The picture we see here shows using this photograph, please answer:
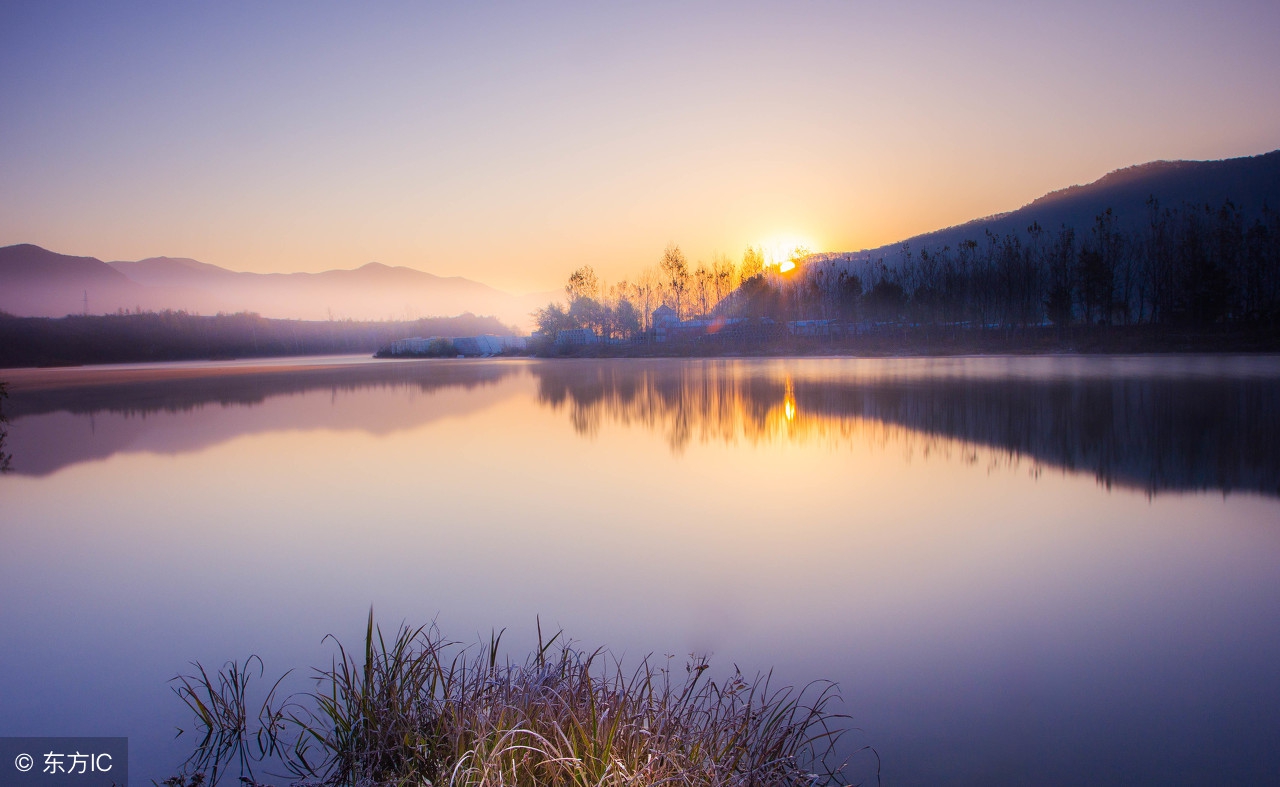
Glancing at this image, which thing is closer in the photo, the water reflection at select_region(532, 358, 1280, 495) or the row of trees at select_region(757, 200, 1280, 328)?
the water reflection at select_region(532, 358, 1280, 495)

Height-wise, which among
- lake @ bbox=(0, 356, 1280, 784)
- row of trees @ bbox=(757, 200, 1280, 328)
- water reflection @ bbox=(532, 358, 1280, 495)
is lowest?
lake @ bbox=(0, 356, 1280, 784)

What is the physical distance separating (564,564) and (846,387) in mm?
15221

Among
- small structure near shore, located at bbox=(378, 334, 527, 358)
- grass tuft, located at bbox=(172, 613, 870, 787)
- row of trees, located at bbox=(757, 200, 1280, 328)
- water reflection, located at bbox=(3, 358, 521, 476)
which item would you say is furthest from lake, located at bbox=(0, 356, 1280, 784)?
small structure near shore, located at bbox=(378, 334, 527, 358)

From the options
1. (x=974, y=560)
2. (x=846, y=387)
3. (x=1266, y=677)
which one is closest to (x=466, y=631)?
(x=974, y=560)

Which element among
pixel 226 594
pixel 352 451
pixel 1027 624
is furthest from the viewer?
pixel 352 451

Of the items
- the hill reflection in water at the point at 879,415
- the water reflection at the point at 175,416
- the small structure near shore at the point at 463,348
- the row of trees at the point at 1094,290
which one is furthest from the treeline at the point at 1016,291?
the water reflection at the point at 175,416

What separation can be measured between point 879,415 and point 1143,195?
104 meters

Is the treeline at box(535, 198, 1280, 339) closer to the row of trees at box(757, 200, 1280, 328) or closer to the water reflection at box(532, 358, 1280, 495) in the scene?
the row of trees at box(757, 200, 1280, 328)

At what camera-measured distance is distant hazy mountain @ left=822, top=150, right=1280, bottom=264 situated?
79188mm

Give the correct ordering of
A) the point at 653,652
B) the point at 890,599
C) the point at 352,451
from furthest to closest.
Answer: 1. the point at 352,451
2. the point at 890,599
3. the point at 653,652

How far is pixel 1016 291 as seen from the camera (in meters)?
45.6

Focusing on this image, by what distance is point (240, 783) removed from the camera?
2537mm

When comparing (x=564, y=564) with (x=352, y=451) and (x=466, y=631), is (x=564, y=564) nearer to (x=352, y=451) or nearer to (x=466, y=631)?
(x=466, y=631)

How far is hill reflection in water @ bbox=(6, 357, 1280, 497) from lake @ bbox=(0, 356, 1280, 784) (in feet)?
0.45
